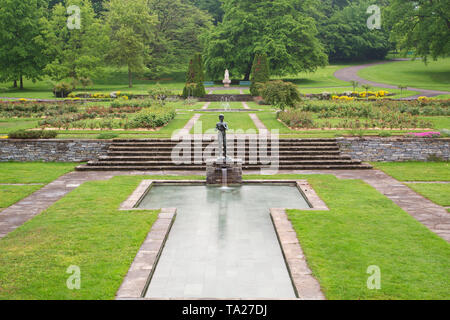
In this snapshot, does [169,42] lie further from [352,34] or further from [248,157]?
[248,157]

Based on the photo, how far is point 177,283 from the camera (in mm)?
8148

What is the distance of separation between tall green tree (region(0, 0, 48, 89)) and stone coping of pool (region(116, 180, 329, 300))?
50.4 meters

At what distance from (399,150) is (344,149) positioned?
7.96ft

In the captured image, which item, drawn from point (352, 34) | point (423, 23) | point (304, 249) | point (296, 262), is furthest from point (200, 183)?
point (352, 34)

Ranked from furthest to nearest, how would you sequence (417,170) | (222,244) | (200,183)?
1. (417,170)
2. (200,183)
3. (222,244)

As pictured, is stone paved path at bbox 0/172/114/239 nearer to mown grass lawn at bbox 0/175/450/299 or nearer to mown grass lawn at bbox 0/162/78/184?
mown grass lawn at bbox 0/175/450/299

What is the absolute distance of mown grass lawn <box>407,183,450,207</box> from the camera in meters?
13.3

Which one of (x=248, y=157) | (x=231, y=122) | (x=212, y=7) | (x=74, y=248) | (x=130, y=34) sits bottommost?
(x=74, y=248)

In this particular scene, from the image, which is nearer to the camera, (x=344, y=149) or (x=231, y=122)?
(x=344, y=149)

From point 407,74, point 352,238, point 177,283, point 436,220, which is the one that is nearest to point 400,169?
point 436,220

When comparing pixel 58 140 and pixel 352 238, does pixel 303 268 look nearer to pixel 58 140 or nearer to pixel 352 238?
pixel 352 238

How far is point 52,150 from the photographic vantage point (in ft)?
66.3

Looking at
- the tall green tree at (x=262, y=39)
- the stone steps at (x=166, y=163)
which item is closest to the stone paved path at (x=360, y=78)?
the tall green tree at (x=262, y=39)

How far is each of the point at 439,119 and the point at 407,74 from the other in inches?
1505
